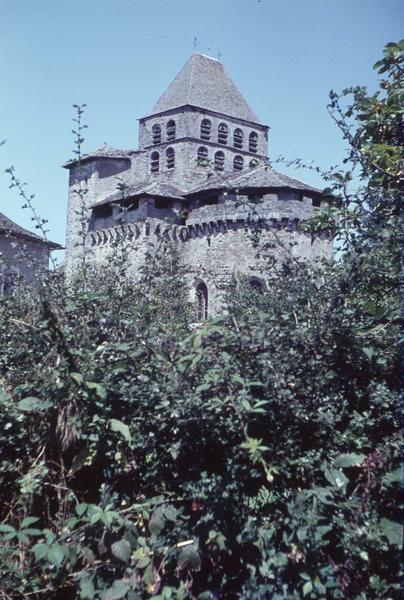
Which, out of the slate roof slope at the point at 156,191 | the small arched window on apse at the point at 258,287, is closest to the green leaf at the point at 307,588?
the small arched window on apse at the point at 258,287

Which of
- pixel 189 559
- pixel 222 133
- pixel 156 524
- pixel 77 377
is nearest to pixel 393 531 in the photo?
pixel 189 559

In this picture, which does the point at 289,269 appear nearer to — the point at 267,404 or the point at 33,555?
the point at 267,404

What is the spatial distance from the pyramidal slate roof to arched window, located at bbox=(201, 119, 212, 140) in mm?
923

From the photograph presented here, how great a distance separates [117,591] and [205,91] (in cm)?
3716

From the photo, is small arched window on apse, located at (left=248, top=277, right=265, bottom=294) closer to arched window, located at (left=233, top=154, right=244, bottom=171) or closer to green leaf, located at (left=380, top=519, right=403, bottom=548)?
green leaf, located at (left=380, top=519, right=403, bottom=548)

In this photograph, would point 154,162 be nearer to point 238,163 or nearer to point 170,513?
point 238,163

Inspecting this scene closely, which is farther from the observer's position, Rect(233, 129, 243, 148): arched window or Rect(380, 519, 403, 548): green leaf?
Rect(233, 129, 243, 148): arched window

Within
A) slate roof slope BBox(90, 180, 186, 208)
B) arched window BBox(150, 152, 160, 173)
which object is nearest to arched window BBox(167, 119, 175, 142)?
arched window BBox(150, 152, 160, 173)

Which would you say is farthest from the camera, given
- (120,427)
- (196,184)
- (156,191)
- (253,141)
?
(253,141)

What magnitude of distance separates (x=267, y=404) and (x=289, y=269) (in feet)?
2.70

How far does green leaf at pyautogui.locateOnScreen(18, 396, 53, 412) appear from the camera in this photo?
252cm

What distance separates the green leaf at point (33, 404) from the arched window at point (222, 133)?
35.2 m

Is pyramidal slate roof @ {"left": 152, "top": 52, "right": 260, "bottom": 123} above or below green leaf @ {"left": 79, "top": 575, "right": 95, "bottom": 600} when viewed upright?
above

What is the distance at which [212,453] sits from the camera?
264cm
